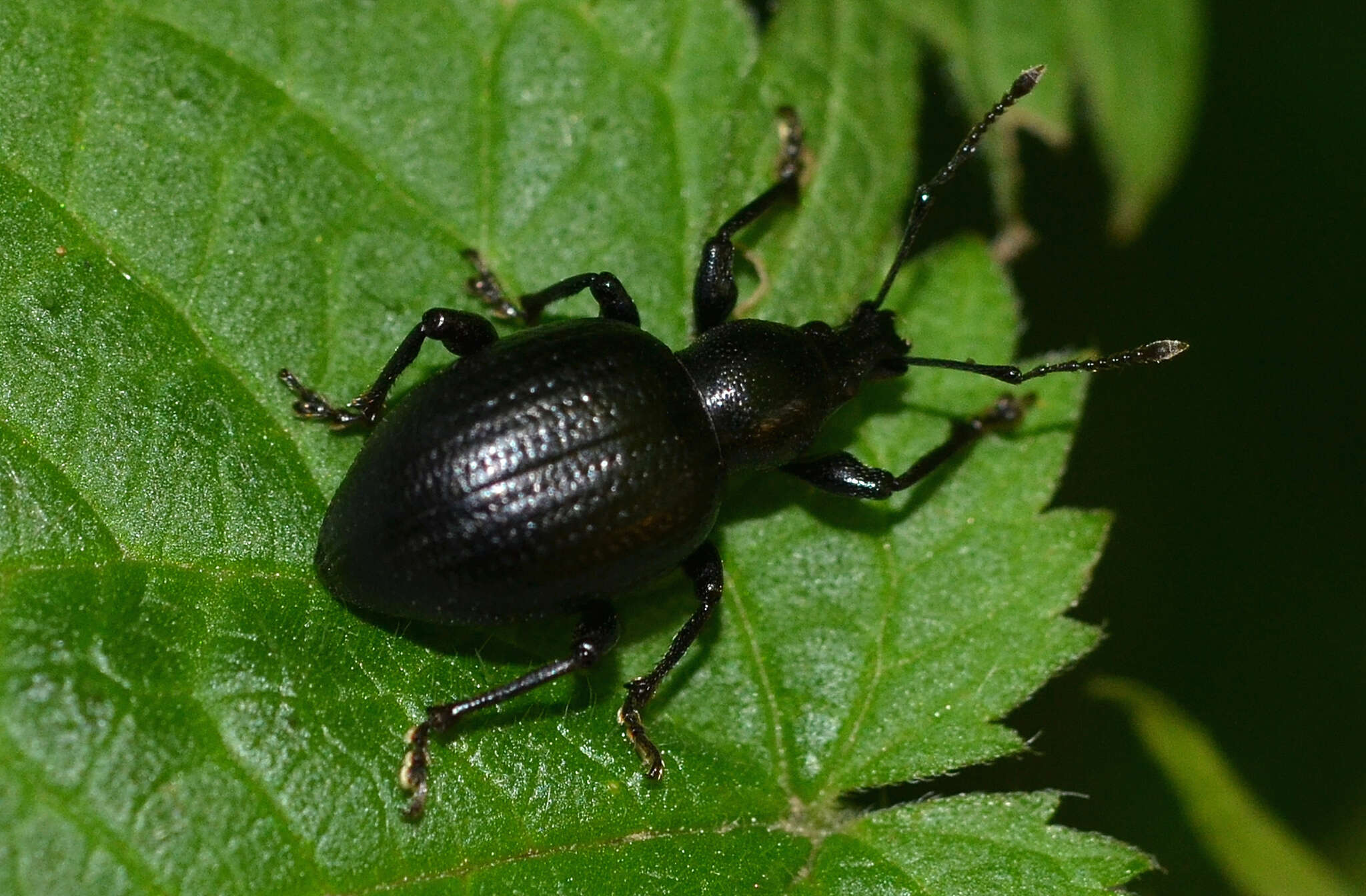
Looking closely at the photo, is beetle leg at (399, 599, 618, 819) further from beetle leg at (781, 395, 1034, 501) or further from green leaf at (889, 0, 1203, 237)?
green leaf at (889, 0, 1203, 237)

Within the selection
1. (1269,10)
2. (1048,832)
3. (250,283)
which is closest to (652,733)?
(1048,832)

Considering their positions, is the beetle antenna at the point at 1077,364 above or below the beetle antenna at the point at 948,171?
below

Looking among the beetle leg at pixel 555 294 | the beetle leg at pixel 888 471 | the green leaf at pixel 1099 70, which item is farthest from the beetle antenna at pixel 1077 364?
the beetle leg at pixel 555 294

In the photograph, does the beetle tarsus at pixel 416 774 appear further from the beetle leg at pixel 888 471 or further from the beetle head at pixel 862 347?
the beetle head at pixel 862 347

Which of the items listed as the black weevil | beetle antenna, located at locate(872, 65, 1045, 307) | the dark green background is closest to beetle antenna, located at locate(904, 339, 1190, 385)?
the black weevil

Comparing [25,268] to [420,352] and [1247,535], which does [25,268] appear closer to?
[420,352]

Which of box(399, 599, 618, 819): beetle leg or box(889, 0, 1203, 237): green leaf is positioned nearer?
box(399, 599, 618, 819): beetle leg
